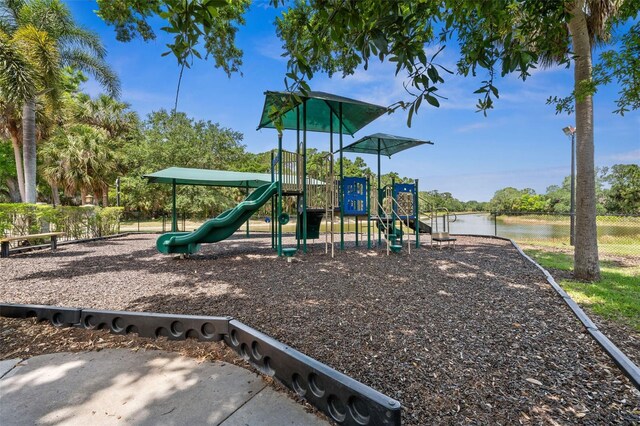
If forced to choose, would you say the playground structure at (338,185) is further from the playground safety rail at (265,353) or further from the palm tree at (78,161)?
the palm tree at (78,161)

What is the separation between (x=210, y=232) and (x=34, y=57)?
8631mm

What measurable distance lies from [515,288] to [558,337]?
1722 millimetres

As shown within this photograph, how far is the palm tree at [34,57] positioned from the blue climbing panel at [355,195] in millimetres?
9920

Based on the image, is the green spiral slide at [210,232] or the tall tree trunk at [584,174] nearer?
the tall tree trunk at [584,174]

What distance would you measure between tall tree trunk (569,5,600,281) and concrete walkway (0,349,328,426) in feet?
18.3

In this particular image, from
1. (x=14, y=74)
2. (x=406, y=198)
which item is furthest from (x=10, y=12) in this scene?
(x=406, y=198)

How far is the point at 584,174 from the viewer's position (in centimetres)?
505

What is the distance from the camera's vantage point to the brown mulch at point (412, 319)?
182 cm

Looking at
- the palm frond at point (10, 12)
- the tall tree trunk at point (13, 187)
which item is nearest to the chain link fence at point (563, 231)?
the palm frond at point (10, 12)

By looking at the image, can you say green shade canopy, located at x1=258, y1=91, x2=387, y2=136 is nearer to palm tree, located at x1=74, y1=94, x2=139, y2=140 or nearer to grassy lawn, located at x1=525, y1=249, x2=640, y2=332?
grassy lawn, located at x1=525, y1=249, x2=640, y2=332

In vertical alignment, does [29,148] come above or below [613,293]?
above

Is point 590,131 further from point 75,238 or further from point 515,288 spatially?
point 75,238

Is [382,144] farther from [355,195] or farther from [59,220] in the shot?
[59,220]

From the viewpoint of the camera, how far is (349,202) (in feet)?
26.8
